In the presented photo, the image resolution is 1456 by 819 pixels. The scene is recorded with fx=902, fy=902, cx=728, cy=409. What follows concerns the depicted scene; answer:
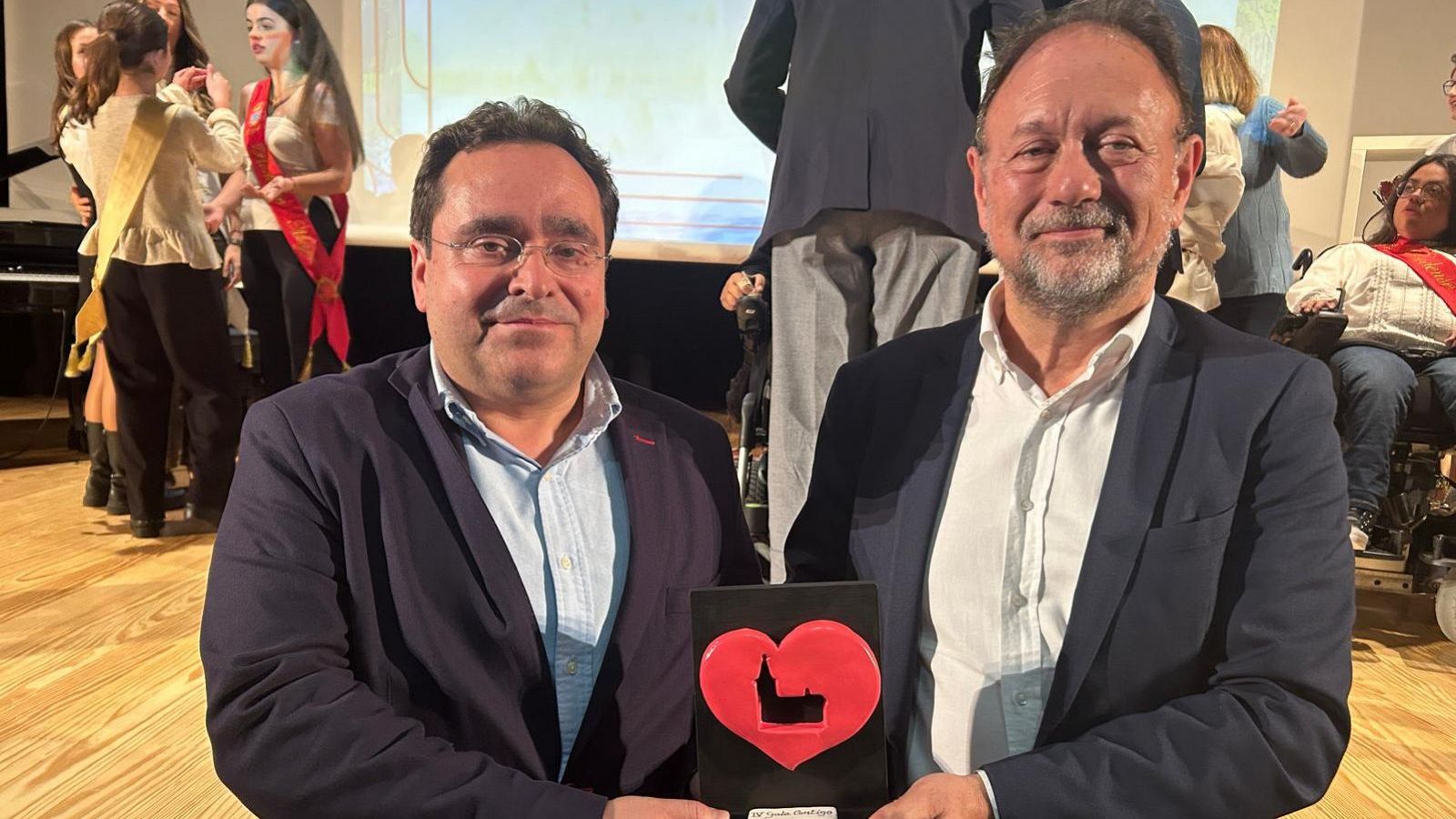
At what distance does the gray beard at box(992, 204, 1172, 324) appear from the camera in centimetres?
99

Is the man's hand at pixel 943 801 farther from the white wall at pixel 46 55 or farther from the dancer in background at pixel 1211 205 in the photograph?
the white wall at pixel 46 55

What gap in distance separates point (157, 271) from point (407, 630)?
297 cm

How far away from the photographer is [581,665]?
3.55 feet

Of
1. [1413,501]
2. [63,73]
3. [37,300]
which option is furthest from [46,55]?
[1413,501]

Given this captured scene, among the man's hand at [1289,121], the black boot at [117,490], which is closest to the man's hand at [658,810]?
the man's hand at [1289,121]

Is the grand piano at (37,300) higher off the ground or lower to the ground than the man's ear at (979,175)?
lower

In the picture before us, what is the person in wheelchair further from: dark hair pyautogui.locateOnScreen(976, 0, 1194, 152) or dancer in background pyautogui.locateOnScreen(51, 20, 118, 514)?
dancer in background pyautogui.locateOnScreen(51, 20, 118, 514)

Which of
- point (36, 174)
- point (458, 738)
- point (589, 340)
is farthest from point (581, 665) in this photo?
point (36, 174)

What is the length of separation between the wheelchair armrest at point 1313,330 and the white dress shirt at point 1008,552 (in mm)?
2216

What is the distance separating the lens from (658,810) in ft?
2.98

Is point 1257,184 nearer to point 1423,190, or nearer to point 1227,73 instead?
point 1227,73

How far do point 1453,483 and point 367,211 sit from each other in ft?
14.3

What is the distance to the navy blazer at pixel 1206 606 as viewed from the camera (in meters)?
0.92

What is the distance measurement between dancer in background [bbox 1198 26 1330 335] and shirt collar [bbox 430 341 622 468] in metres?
2.32
